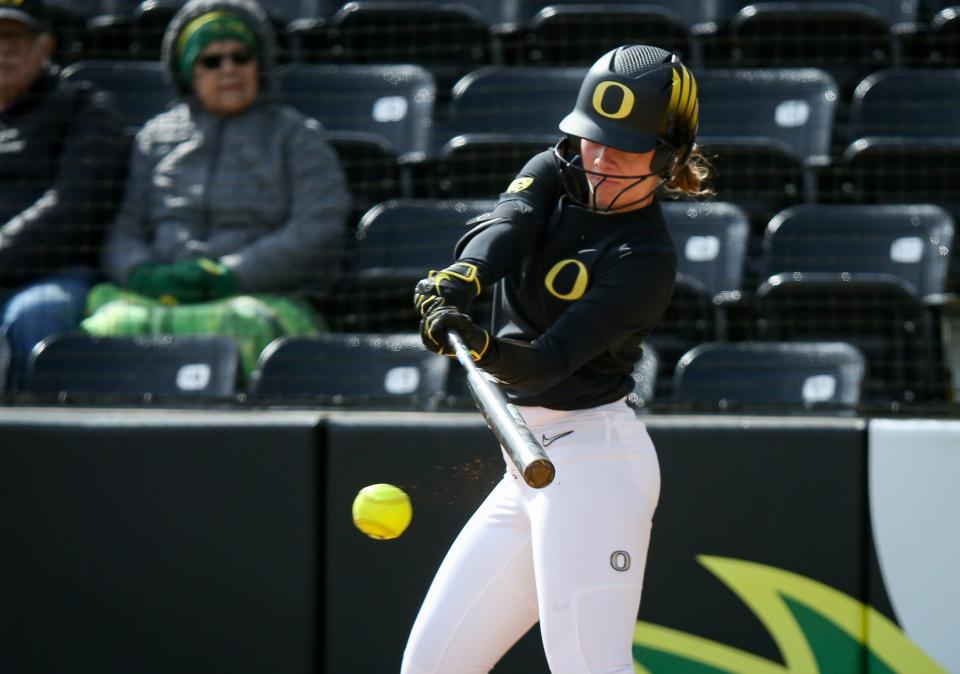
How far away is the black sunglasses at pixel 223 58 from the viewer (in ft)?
14.4

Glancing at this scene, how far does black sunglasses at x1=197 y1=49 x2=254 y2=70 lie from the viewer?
4387 millimetres

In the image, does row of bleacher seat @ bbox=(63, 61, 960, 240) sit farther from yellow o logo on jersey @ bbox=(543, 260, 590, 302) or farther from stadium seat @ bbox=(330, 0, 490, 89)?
yellow o logo on jersey @ bbox=(543, 260, 590, 302)

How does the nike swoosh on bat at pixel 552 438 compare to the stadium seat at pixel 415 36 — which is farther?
the stadium seat at pixel 415 36

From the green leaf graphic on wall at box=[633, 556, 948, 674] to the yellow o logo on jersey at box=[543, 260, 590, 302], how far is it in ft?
4.01

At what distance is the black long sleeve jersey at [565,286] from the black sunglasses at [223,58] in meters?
2.03

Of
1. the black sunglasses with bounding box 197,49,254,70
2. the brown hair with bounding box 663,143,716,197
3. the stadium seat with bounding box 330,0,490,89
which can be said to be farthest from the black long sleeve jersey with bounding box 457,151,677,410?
the stadium seat with bounding box 330,0,490,89

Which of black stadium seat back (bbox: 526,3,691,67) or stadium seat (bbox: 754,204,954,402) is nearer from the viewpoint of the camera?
stadium seat (bbox: 754,204,954,402)

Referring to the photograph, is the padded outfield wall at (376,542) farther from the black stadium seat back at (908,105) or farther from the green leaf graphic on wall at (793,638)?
the black stadium seat back at (908,105)

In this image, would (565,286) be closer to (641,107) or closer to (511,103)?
(641,107)

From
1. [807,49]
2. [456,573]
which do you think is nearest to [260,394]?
[456,573]

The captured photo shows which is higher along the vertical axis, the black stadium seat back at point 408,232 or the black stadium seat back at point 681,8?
the black stadium seat back at point 681,8

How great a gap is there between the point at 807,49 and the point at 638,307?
3.28 meters

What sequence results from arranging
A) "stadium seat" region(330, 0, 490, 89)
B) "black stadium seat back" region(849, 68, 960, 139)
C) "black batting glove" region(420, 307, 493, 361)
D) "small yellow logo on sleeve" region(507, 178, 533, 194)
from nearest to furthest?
"black batting glove" region(420, 307, 493, 361) < "small yellow logo on sleeve" region(507, 178, 533, 194) < "black stadium seat back" region(849, 68, 960, 139) < "stadium seat" region(330, 0, 490, 89)

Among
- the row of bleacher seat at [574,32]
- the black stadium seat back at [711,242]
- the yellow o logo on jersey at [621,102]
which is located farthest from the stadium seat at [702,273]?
the yellow o logo on jersey at [621,102]
